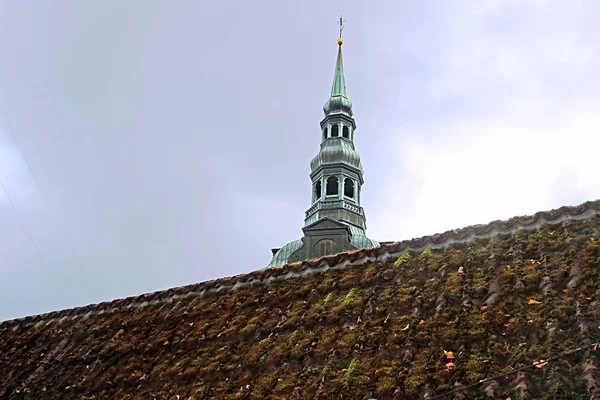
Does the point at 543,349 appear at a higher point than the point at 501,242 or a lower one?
lower

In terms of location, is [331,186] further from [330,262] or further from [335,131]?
[330,262]

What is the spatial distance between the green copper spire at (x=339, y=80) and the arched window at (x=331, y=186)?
1085 cm

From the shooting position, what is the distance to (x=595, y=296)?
5879mm

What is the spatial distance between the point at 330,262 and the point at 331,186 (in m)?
42.4

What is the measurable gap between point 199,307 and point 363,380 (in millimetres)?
4128

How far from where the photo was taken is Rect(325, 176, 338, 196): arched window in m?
51.2

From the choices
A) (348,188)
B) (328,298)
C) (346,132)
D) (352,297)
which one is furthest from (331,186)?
(352,297)

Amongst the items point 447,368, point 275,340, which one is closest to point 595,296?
point 447,368

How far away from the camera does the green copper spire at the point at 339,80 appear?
59656 millimetres

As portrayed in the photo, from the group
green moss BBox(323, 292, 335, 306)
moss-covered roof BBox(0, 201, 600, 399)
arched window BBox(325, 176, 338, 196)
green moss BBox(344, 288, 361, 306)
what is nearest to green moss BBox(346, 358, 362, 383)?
moss-covered roof BBox(0, 201, 600, 399)

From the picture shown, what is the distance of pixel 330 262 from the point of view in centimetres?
926

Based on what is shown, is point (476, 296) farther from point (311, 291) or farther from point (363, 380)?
point (311, 291)

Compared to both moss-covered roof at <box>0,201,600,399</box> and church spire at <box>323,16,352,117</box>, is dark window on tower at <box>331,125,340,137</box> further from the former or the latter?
moss-covered roof at <box>0,201,600,399</box>

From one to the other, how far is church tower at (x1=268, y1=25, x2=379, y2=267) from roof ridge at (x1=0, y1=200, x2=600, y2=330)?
34.4 metres
